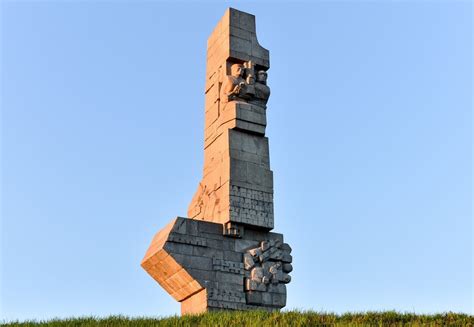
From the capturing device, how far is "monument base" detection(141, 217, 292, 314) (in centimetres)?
1672

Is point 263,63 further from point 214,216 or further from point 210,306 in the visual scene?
point 210,306

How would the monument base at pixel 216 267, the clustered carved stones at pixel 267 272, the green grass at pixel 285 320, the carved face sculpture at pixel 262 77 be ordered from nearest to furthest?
1. the green grass at pixel 285 320
2. the monument base at pixel 216 267
3. the clustered carved stones at pixel 267 272
4. the carved face sculpture at pixel 262 77

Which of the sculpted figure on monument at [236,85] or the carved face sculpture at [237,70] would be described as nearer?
the sculpted figure on monument at [236,85]

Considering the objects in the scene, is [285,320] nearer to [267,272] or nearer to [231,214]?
[267,272]

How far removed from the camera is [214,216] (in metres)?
17.8

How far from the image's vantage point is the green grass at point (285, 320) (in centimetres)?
1297

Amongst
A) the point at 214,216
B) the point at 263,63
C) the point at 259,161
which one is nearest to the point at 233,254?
the point at 214,216

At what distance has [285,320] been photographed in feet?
43.1

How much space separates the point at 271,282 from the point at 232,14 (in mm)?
6178

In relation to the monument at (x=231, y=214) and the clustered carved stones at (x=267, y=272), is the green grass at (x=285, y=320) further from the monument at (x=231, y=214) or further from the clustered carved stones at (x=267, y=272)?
the clustered carved stones at (x=267, y=272)

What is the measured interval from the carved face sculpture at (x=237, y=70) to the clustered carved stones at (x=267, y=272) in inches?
148

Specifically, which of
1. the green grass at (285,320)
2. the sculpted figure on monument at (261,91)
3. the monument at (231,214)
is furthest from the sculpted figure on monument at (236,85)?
the green grass at (285,320)

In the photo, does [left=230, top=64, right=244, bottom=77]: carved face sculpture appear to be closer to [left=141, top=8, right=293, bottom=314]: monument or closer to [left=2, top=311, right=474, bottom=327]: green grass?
[left=141, top=8, right=293, bottom=314]: monument

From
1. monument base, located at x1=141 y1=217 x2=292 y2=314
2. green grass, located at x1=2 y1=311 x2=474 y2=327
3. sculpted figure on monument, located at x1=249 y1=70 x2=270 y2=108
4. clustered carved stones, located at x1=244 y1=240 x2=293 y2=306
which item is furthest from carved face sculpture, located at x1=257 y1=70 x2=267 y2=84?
green grass, located at x1=2 y1=311 x2=474 y2=327
